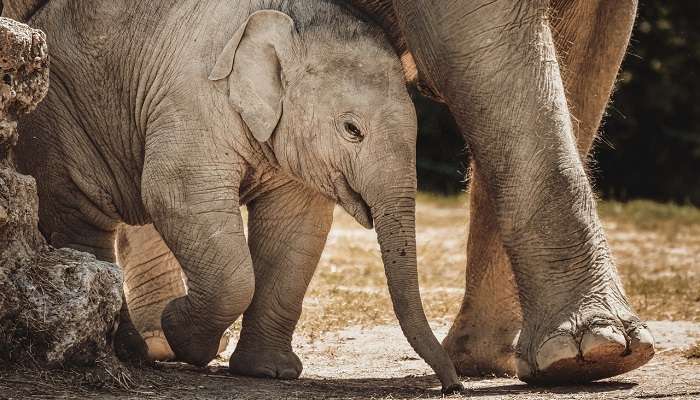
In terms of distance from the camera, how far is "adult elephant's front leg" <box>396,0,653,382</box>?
528 cm

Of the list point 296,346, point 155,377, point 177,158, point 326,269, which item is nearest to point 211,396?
point 155,377

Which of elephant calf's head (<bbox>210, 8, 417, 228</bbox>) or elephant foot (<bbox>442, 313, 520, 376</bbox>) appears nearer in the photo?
elephant calf's head (<bbox>210, 8, 417, 228</bbox>)

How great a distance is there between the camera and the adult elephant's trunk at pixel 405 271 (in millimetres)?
5090

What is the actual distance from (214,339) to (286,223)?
0.60m

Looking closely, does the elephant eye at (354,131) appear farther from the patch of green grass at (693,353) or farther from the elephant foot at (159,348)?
the patch of green grass at (693,353)

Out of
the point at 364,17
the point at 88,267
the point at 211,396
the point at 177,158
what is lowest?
the point at 211,396

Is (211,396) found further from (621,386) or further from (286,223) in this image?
(621,386)

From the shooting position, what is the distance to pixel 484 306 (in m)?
6.43

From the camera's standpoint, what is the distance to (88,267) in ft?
16.5

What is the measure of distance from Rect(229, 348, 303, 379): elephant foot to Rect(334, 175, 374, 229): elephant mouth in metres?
0.74

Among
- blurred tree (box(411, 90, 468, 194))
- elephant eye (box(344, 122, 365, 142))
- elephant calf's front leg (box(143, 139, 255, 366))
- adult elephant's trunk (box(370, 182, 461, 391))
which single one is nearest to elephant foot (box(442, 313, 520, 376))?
adult elephant's trunk (box(370, 182, 461, 391))

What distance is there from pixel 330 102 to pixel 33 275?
1.25 meters

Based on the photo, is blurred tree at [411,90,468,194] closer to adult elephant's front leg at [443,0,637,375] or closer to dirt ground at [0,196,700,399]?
dirt ground at [0,196,700,399]

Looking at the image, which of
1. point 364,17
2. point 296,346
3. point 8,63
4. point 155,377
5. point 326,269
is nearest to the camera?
point 8,63
